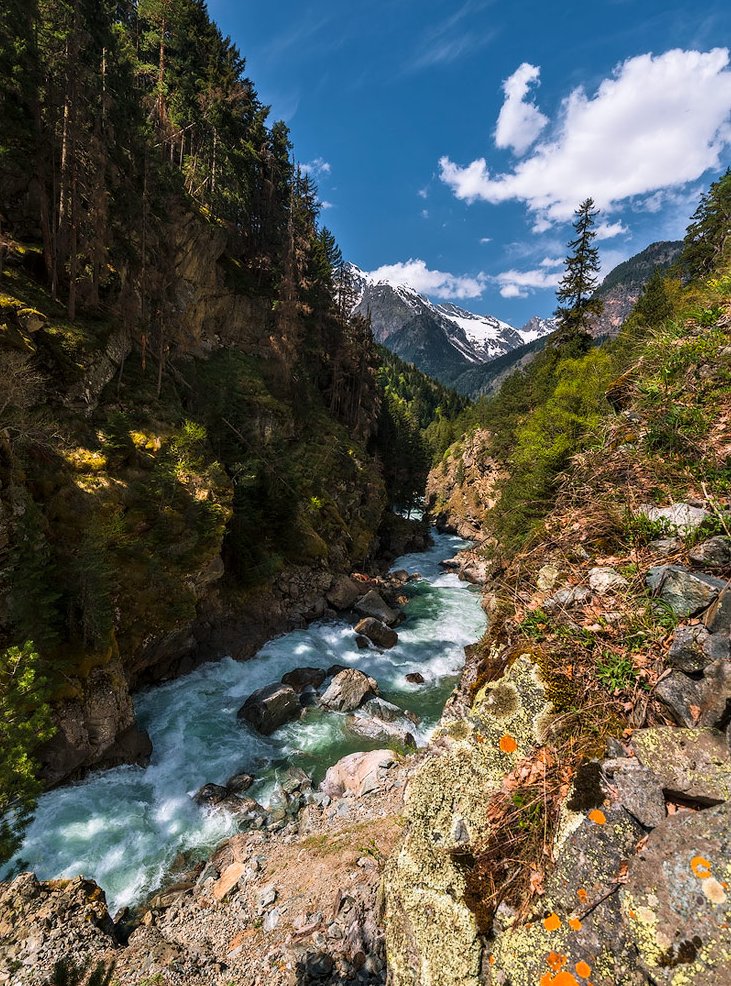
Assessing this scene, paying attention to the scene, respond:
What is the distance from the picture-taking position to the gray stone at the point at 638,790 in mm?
2318

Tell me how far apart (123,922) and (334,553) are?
20800mm

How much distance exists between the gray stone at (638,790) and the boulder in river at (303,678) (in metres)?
15.3

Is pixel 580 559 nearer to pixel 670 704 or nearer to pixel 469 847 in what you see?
pixel 670 704

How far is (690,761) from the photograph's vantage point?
7.77 ft

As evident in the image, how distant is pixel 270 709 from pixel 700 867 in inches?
553

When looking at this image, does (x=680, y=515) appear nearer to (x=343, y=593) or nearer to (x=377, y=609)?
(x=377, y=609)

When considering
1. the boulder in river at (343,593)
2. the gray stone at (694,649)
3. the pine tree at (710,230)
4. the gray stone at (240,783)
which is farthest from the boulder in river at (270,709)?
the pine tree at (710,230)

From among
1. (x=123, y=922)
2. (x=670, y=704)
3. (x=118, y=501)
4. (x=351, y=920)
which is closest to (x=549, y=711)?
(x=670, y=704)

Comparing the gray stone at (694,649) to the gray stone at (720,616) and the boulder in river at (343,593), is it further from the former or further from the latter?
the boulder in river at (343,593)

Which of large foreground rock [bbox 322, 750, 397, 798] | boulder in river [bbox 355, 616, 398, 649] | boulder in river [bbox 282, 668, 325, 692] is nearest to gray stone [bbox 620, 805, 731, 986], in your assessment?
large foreground rock [bbox 322, 750, 397, 798]

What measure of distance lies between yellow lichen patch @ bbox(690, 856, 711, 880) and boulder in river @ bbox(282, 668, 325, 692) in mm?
15663

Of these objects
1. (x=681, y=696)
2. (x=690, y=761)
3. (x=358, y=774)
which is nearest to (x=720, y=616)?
(x=681, y=696)

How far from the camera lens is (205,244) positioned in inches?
1093

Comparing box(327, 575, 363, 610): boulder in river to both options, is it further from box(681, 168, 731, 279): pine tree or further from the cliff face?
box(681, 168, 731, 279): pine tree
